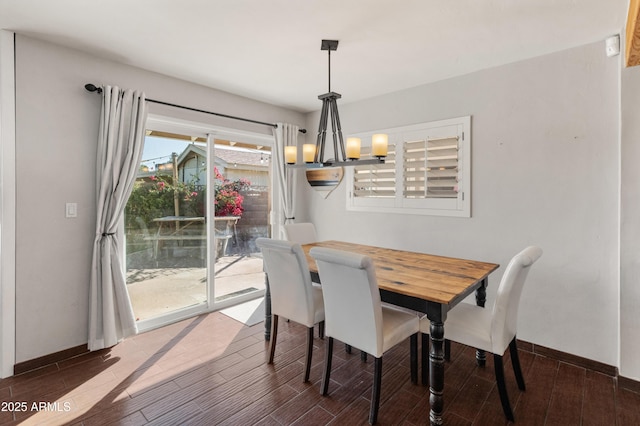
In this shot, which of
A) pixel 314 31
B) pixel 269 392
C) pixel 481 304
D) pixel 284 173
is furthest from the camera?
pixel 284 173

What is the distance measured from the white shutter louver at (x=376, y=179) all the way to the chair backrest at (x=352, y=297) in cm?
187

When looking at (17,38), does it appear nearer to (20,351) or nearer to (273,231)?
(20,351)

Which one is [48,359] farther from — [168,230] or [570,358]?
[570,358]

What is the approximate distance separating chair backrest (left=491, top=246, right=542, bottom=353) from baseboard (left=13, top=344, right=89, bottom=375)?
3120mm

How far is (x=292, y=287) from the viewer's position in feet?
7.59

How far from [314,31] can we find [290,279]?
5.88 ft

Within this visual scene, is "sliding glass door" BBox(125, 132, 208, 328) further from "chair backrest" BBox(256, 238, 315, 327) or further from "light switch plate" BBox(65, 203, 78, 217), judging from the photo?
"chair backrest" BBox(256, 238, 315, 327)

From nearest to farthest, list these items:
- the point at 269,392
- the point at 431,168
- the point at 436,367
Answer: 1. the point at 436,367
2. the point at 269,392
3. the point at 431,168

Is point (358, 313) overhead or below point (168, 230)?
below

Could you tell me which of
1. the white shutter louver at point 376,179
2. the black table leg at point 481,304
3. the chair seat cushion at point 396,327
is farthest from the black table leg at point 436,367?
the white shutter louver at point 376,179

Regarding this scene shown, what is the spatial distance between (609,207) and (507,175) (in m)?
0.72

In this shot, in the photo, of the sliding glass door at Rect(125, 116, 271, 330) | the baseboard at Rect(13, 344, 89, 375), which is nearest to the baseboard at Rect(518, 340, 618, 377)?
the sliding glass door at Rect(125, 116, 271, 330)

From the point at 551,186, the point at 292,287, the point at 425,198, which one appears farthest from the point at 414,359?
the point at 551,186

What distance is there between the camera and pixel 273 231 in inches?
165
